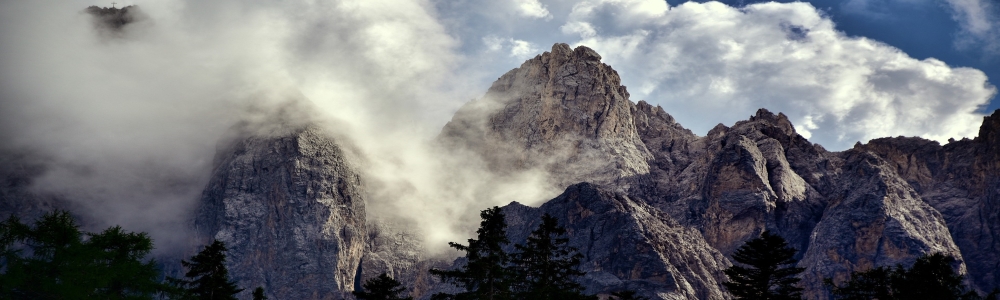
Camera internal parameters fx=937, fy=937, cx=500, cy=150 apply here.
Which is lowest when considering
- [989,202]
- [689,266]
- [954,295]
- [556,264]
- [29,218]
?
[954,295]

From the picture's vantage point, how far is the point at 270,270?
181250 mm

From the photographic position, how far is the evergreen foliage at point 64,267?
54.1 m

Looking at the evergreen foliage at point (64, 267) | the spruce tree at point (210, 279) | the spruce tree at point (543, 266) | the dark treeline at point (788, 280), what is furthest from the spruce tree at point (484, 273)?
the evergreen foliage at point (64, 267)

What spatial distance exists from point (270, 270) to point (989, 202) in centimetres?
14870

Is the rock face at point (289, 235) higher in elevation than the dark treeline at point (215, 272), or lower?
higher

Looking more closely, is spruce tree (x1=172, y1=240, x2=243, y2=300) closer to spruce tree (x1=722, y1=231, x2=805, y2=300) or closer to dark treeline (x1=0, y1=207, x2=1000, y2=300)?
dark treeline (x1=0, y1=207, x2=1000, y2=300)

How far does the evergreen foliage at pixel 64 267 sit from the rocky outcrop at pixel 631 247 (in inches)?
3931

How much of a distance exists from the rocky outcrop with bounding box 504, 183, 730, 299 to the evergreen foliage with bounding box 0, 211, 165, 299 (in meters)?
99.9

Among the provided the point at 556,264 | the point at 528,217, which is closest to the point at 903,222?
the point at 528,217

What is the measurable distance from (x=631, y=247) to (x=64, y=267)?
119580 mm

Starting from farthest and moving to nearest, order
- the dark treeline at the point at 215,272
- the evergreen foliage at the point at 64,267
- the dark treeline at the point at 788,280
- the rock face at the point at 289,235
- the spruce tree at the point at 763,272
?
the rock face at the point at 289,235 → the spruce tree at the point at 763,272 → the dark treeline at the point at 788,280 → the dark treeline at the point at 215,272 → the evergreen foliage at the point at 64,267

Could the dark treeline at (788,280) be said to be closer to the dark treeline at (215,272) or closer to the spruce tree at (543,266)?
the dark treeline at (215,272)

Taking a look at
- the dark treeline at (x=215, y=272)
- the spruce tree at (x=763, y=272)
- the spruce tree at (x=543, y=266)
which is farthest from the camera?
the spruce tree at (x=763, y=272)

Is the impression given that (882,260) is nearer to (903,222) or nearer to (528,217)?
(903,222)
